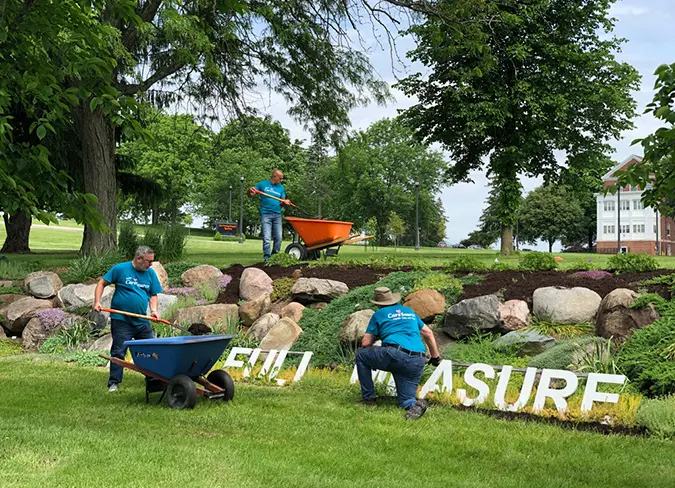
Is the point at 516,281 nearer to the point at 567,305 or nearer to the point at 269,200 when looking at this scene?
the point at 567,305

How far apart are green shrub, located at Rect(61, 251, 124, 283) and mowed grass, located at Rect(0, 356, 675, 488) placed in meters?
6.14

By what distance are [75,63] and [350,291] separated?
5.32 m

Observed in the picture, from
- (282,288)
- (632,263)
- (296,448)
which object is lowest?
(296,448)

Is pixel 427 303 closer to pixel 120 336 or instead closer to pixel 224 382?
pixel 224 382

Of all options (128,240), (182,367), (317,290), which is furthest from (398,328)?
(128,240)

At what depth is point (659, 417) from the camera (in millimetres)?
5434

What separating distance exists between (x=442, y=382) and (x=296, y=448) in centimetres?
232

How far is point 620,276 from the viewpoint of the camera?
8.95 metres

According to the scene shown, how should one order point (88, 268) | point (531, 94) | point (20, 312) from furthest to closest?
1. point (531, 94)
2. point (88, 268)
3. point (20, 312)

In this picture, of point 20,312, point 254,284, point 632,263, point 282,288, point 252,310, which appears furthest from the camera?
point 20,312

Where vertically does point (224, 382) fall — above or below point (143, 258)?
below

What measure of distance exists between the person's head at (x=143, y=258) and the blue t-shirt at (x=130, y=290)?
6 cm

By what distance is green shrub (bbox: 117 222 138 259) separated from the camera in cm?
1463

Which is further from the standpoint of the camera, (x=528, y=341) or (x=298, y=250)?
(x=298, y=250)
